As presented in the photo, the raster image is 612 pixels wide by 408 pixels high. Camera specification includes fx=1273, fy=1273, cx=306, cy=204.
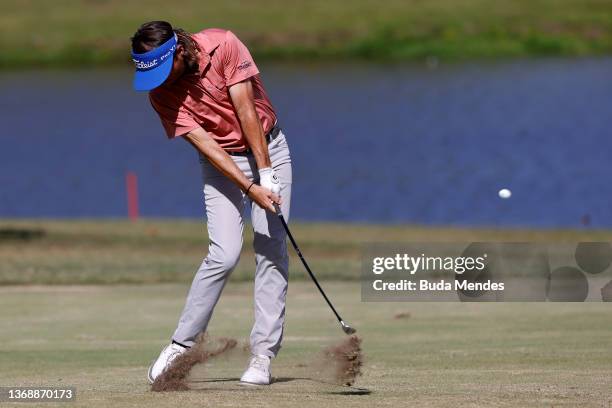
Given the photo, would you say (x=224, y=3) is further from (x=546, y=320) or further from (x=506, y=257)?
(x=546, y=320)

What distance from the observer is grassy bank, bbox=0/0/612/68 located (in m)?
59.0

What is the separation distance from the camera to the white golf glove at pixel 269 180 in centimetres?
635

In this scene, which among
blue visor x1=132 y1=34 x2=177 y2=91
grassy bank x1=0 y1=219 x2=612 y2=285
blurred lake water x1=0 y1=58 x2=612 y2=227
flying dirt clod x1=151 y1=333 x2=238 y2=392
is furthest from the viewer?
blurred lake water x1=0 y1=58 x2=612 y2=227

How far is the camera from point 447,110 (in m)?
39.8

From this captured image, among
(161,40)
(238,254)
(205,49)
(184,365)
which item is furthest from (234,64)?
(184,365)

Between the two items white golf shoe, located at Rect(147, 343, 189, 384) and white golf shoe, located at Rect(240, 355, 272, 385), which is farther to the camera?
white golf shoe, located at Rect(240, 355, 272, 385)

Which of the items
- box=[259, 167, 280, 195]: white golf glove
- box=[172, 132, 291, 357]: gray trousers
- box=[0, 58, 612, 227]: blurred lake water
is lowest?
box=[172, 132, 291, 357]: gray trousers

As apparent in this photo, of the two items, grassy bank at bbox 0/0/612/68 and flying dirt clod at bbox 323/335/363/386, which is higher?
grassy bank at bbox 0/0/612/68

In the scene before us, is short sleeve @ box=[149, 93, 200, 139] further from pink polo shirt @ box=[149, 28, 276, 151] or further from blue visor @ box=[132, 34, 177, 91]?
blue visor @ box=[132, 34, 177, 91]

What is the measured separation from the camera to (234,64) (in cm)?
638

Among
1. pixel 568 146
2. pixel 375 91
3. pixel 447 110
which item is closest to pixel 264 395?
pixel 568 146

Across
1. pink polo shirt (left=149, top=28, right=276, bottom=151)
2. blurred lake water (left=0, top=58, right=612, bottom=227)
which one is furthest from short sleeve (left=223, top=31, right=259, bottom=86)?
blurred lake water (left=0, top=58, right=612, bottom=227)

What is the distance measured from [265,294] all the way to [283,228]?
358 mm

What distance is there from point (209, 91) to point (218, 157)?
0.34 meters
